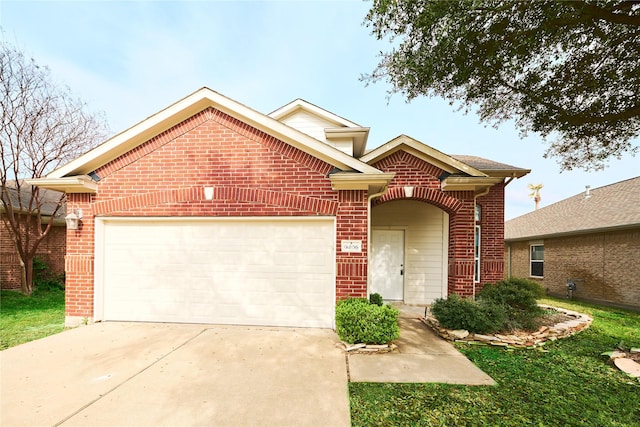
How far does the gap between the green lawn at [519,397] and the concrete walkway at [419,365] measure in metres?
0.18

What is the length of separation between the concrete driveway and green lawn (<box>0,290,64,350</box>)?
0.75 m

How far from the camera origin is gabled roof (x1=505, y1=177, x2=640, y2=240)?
11.0 m

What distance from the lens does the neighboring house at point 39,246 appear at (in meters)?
10.9

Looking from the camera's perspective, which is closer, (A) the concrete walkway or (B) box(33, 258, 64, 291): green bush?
(A) the concrete walkway

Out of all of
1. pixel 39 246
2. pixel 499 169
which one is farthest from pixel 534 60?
pixel 39 246

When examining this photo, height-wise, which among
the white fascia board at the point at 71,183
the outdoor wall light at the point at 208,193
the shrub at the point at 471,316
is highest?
the white fascia board at the point at 71,183

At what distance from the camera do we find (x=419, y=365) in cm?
463

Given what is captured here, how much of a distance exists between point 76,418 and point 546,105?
9.66 metres

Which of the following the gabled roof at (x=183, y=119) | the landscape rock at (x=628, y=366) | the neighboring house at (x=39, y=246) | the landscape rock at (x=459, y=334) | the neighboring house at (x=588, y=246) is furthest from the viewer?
the neighboring house at (x=39, y=246)

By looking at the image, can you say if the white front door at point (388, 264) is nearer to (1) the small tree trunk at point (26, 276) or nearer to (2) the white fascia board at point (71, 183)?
(2) the white fascia board at point (71, 183)

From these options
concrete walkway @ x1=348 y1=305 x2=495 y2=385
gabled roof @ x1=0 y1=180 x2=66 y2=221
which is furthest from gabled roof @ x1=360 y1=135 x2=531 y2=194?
gabled roof @ x1=0 y1=180 x2=66 y2=221

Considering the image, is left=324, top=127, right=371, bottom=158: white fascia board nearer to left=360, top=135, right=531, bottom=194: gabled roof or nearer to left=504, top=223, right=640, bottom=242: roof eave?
left=360, top=135, right=531, bottom=194: gabled roof

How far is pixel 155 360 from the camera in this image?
462 cm

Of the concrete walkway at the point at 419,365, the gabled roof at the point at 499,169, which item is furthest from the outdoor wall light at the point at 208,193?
the gabled roof at the point at 499,169
